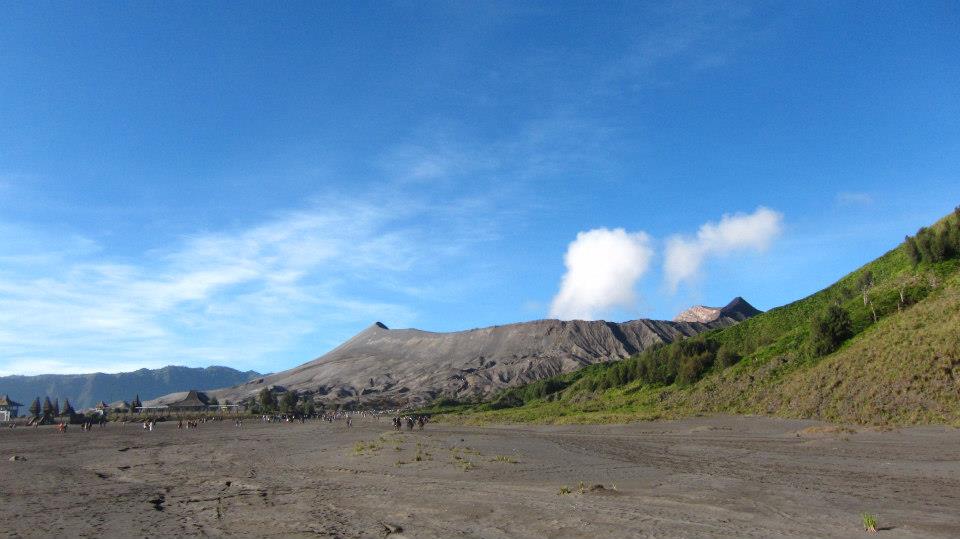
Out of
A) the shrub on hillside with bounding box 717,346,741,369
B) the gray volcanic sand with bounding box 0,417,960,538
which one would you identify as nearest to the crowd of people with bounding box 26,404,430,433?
the shrub on hillside with bounding box 717,346,741,369

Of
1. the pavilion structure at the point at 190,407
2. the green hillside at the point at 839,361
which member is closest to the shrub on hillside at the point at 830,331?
the green hillside at the point at 839,361

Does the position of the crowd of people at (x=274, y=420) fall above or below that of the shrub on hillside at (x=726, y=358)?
below

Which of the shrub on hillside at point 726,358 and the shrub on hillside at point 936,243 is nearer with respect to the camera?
the shrub on hillside at point 936,243

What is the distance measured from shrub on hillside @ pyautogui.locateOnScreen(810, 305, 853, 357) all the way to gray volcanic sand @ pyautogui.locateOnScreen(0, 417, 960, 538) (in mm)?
23505

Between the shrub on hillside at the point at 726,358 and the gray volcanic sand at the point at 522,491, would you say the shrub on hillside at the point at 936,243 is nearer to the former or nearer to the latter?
the shrub on hillside at the point at 726,358

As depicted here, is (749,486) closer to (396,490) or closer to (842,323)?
(396,490)

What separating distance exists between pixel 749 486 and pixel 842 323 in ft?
147

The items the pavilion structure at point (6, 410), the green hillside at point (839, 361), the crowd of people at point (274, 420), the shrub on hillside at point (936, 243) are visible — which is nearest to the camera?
the green hillside at point (839, 361)

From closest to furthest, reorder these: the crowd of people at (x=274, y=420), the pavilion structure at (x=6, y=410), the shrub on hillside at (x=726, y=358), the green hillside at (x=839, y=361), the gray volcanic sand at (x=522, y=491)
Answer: the gray volcanic sand at (x=522, y=491)
the green hillside at (x=839, y=361)
the shrub on hillside at (x=726, y=358)
the crowd of people at (x=274, y=420)
the pavilion structure at (x=6, y=410)

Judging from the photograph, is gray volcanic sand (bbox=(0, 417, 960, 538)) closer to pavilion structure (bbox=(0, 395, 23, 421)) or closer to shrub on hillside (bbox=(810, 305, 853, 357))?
shrub on hillside (bbox=(810, 305, 853, 357))

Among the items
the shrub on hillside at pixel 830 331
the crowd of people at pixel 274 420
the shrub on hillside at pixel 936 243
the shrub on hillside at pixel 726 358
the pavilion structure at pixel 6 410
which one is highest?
the shrub on hillside at pixel 936 243

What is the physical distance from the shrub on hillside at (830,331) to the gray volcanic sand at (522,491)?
23.5 m

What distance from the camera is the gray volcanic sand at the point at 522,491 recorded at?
44.8 feet

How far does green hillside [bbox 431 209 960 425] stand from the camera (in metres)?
38.9
